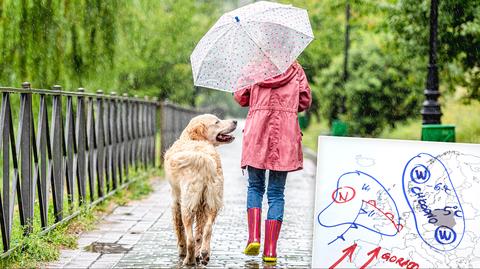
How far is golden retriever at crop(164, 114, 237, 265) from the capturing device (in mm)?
6785

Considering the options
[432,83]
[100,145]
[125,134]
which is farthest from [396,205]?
[432,83]

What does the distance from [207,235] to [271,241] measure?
0.57 m

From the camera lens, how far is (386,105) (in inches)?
1035

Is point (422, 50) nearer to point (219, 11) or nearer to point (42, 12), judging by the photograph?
point (42, 12)

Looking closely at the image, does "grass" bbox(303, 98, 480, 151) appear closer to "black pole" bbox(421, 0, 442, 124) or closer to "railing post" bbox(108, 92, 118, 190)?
"black pole" bbox(421, 0, 442, 124)

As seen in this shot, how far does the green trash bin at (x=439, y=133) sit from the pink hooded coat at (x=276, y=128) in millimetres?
5514

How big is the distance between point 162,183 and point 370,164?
924 cm

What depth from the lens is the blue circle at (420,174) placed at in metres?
5.60

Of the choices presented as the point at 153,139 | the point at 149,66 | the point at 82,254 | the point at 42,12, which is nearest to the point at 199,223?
the point at 82,254

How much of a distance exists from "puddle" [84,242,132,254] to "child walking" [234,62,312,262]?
1.24 m

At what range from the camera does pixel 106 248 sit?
7.70m

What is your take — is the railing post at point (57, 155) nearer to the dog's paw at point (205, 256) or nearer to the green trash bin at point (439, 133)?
the dog's paw at point (205, 256)

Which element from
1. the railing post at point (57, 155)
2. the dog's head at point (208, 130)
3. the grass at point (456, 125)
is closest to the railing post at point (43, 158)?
the railing post at point (57, 155)

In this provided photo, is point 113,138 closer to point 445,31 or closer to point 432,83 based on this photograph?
point 432,83
